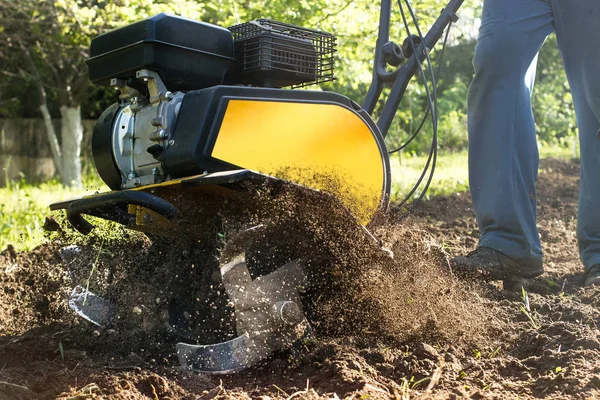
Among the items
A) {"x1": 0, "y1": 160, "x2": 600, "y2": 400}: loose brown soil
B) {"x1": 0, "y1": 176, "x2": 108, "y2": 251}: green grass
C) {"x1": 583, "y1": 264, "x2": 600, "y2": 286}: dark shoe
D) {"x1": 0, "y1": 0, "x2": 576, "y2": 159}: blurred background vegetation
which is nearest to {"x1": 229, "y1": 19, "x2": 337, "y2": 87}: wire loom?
{"x1": 0, "y1": 160, "x2": 600, "y2": 400}: loose brown soil

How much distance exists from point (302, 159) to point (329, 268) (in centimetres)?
35

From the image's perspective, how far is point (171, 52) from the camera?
242 cm

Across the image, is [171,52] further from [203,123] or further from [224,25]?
[224,25]

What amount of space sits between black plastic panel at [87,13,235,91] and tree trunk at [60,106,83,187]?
7.40 meters

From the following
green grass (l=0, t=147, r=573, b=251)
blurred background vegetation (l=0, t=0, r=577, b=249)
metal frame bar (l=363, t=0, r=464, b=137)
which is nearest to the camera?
metal frame bar (l=363, t=0, r=464, b=137)

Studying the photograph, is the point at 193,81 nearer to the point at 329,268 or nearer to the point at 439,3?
the point at 329,268

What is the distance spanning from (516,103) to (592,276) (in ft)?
2.52

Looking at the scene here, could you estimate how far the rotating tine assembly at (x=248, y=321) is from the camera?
2.07 m

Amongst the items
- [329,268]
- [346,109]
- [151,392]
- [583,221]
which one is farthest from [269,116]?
[583,221]

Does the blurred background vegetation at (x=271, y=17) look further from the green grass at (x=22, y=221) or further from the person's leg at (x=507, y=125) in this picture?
the person's leg at (x=507, y=125)

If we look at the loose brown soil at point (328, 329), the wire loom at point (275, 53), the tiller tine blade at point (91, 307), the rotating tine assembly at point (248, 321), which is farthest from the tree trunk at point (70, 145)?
the rotating tine assembly at point (248, 321)

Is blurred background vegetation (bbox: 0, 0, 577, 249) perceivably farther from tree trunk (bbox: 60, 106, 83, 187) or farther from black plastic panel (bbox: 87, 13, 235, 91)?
black plastic panel (bbox: 87, 13, 235, 91)

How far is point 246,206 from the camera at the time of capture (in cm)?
214

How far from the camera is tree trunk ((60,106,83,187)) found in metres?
9.85
